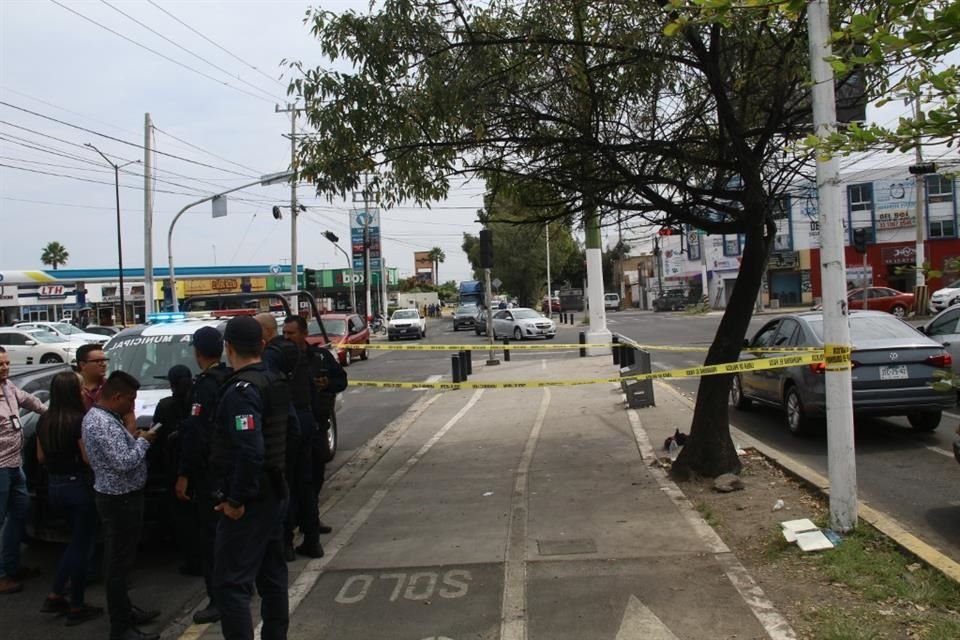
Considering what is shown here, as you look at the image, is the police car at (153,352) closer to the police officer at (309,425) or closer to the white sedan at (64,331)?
the police officer at (309,425)

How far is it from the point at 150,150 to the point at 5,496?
74.9 ft

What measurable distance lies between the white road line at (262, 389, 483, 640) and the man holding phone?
204 centimetres

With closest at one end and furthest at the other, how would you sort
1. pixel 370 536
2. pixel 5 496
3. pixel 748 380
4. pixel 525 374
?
pixel 5 496 → pixel 370 536 → pixel 748 380 → pixel 525 374

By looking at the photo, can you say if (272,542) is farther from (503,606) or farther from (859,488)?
(859,488)

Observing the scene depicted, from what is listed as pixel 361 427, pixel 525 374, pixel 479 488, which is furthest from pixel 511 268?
pixel 479 488

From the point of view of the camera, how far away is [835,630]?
13.2 feet

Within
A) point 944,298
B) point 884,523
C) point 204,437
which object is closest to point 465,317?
point 944,298

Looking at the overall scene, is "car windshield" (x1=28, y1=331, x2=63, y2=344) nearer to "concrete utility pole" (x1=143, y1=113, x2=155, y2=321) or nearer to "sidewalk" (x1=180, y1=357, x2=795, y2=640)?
"concrete utility pole" (x1=143, y1=113, x2=155, y2=321)

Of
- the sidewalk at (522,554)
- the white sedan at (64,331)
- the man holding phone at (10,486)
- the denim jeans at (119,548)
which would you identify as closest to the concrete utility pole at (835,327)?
the sidewalk at (522,554)

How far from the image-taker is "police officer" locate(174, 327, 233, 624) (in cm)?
446

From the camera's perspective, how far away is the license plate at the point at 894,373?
28.7 ft

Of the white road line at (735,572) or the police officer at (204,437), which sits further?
the police officer at (204,437)

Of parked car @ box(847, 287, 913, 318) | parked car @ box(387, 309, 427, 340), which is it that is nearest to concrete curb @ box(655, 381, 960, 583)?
parked car @ box(847, 287, 913, 318)

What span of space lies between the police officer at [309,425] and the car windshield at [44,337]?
2528 cm
